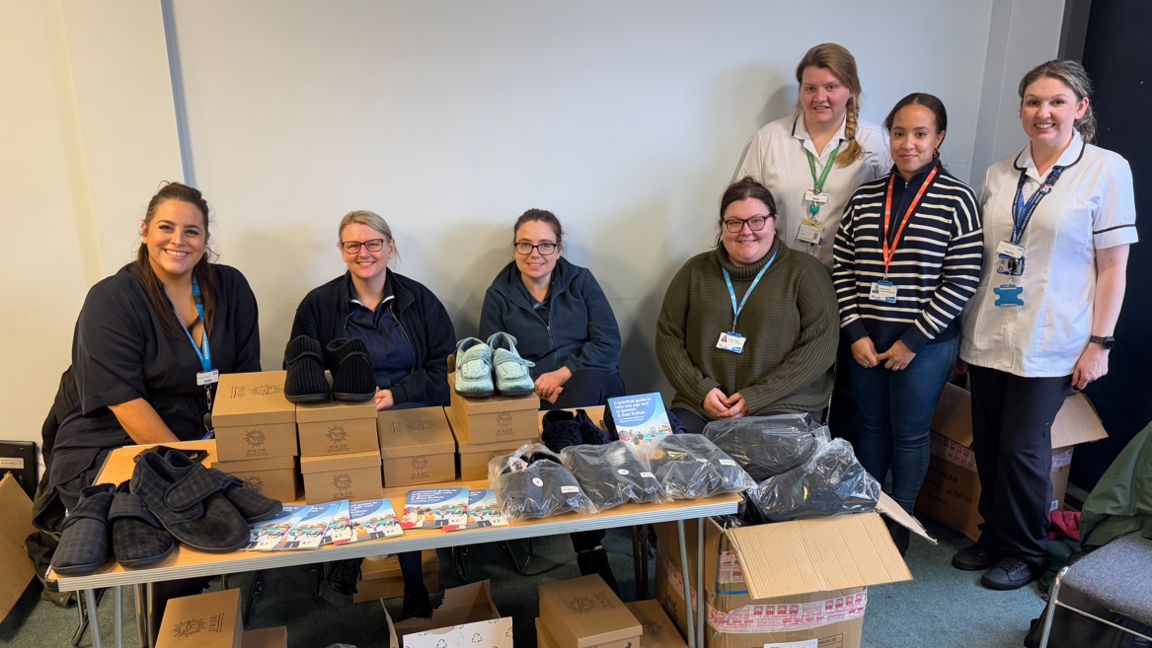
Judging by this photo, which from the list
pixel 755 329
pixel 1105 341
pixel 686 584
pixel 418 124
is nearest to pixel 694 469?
pixel 686 584

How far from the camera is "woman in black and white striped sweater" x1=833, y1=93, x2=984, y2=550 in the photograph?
2547 mm

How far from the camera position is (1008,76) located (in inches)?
133

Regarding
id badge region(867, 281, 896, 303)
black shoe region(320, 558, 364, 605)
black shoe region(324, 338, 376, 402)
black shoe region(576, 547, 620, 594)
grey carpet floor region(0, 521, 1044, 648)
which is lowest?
grey carpet floor region(0, 521, 1044, 648)

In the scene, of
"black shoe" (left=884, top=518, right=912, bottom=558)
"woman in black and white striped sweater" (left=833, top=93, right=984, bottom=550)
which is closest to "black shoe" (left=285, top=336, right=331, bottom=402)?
"woman in black and white striped sweater" (left=833, top=93, right=984, bottom=550)

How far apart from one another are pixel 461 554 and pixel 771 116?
246 centimetres

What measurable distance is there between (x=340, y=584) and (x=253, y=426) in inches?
34.0

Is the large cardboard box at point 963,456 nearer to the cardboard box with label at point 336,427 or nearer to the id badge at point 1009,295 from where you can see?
the id badge at point 1009,295

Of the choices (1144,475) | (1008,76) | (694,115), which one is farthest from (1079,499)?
(694,115)

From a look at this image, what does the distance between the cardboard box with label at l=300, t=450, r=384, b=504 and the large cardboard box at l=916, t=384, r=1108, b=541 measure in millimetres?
2375

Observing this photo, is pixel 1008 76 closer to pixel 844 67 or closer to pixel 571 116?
pixel 844 67

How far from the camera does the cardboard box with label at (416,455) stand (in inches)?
75.1

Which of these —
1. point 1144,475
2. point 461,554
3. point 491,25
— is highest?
point 491,25

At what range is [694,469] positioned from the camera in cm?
187

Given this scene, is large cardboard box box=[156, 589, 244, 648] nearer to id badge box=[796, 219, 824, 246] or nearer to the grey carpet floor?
the grey carpet floor
